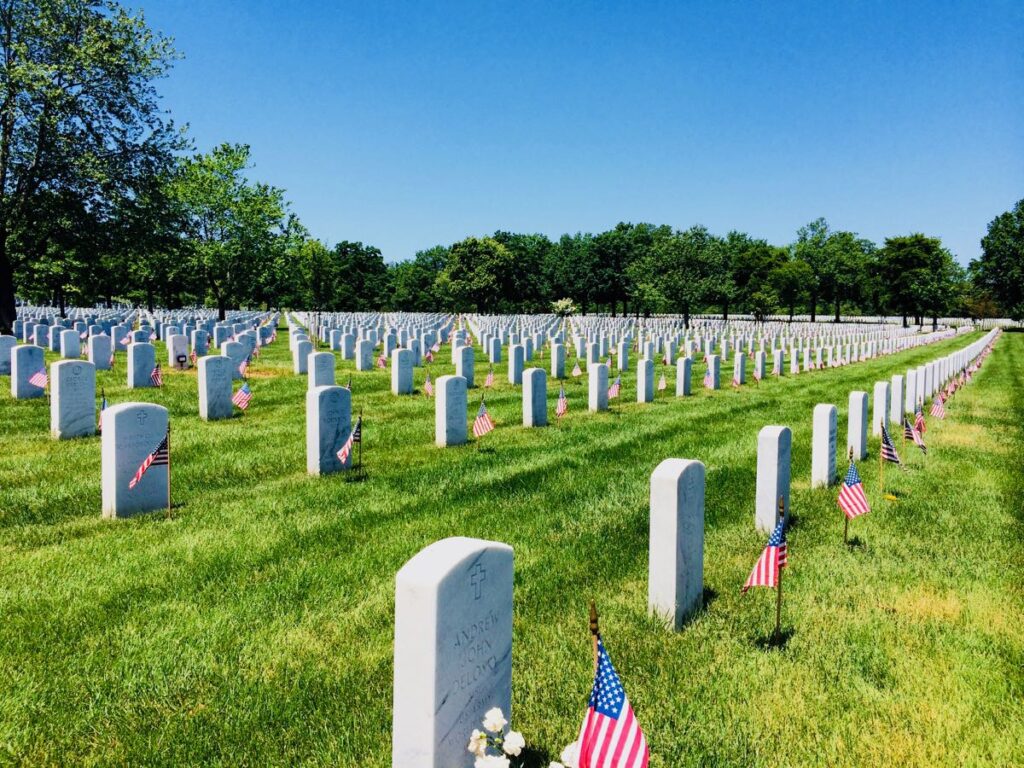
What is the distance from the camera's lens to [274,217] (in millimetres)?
42969

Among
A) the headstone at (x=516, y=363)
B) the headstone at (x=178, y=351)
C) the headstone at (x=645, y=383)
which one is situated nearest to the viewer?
the headstone at (x=645, y=383)

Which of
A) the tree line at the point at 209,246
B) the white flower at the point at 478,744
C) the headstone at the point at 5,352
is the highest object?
the tree line at the point at 209,246

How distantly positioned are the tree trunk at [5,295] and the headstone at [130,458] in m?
22.5

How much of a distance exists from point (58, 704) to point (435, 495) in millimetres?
4459

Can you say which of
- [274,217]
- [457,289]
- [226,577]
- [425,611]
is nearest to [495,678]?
[425,611]

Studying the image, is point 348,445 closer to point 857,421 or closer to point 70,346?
point 857,421

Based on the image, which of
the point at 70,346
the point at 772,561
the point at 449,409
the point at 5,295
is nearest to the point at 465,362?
the point at 449,409

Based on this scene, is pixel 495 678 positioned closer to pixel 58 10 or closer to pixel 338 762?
pixel 338 762

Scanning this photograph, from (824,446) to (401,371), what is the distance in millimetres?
10700

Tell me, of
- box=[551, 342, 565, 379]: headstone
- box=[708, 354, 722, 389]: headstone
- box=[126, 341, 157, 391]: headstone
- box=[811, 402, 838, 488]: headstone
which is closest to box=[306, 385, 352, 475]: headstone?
box=[811, 402, 838, 488]: headstone

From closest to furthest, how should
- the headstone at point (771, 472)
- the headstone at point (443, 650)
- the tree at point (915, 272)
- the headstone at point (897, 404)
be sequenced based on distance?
the headstone at point (443, 650) < the headstone at point (771, 472) < the headstone at point (897, 404) < the tree at point (915, 272)

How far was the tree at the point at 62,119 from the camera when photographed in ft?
79.0

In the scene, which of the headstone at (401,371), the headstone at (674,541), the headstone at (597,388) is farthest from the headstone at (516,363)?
the headstone at (674,541)

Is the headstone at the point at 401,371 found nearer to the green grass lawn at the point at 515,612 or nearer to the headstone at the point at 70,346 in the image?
the green grass lawn at the point at 515,612
